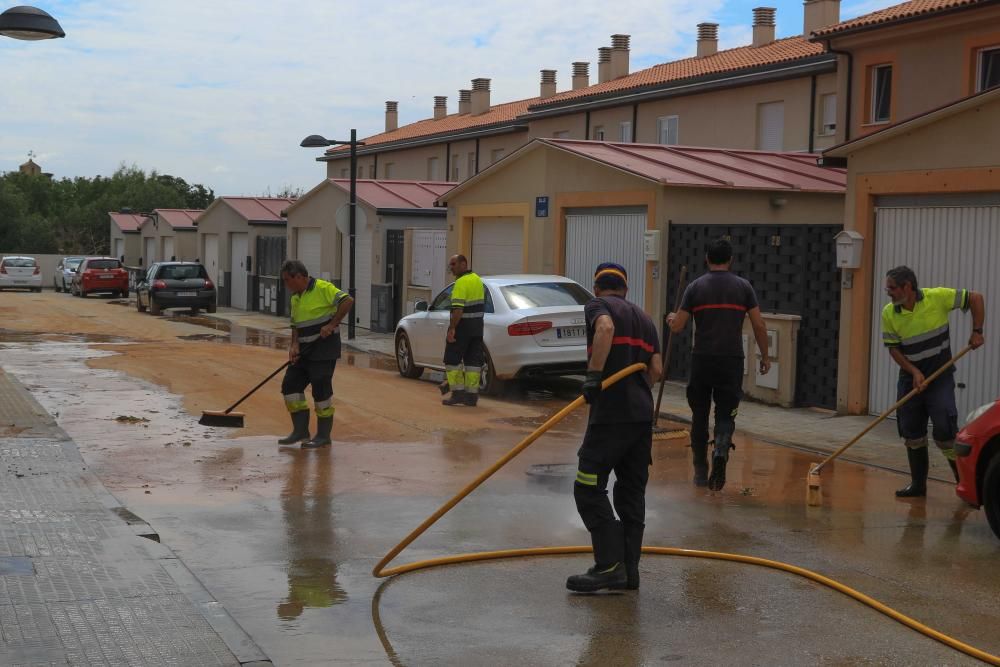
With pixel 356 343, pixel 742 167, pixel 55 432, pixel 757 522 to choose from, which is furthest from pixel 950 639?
pixel 356 343

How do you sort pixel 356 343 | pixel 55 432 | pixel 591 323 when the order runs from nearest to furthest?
pixel 591 323
pixel 55 432
pixel 356 343

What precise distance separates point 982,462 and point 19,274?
47437 mm

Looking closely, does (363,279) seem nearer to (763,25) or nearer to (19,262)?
(763,25)

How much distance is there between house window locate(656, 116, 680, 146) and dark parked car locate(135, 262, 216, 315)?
508 inches

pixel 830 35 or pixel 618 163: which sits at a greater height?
pixel 830 35

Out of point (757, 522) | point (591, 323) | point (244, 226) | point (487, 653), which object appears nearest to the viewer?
point (487, 653)

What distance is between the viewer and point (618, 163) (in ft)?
59.3

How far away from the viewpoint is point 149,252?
5394cm

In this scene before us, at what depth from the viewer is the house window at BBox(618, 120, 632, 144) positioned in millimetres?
35562

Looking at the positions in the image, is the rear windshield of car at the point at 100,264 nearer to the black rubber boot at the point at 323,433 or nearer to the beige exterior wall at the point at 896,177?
the black rubber boot at the point at 323,433

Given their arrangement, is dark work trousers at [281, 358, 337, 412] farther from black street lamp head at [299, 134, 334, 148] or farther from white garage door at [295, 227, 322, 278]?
white garage door at [295, 227, 322, 278]

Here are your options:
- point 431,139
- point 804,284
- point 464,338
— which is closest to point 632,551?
point 464,338

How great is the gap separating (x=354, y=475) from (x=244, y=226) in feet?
93.5

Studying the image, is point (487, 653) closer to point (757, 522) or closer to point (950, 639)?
point (950, 639)
